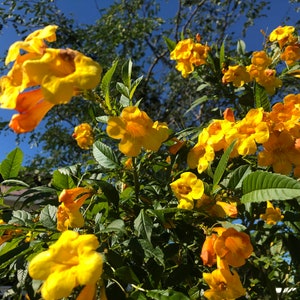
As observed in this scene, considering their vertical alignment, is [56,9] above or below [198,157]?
above

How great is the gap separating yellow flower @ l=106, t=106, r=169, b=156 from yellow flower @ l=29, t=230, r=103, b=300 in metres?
0.28

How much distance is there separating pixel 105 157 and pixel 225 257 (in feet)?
1.51

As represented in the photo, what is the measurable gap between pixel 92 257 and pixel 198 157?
1.71 feet

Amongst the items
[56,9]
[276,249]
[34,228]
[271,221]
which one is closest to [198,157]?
[34,228]

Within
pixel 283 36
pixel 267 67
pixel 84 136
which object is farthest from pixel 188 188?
pixel 283 36

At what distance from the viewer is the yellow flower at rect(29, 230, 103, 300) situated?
70cm

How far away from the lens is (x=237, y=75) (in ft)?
6.06

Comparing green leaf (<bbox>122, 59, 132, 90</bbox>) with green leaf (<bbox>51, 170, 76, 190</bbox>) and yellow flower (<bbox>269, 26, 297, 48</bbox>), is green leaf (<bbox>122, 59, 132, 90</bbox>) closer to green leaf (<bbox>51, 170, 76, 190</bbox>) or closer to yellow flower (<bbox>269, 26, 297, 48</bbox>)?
green leaf (<bbox>51, 170, 76, 190</bbox>)

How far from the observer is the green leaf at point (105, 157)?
1.22 metres

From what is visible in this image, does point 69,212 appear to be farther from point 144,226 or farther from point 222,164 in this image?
point 222,164

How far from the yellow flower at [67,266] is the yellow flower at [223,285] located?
0.36m

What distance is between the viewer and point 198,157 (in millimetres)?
1158

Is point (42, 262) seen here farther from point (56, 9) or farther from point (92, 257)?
point (56, 9)

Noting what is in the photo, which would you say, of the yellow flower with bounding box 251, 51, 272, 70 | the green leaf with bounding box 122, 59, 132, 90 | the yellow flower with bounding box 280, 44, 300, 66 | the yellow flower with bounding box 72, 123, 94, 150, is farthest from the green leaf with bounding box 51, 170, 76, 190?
the yellow flower with bounding box 280, 44, 300, 66
